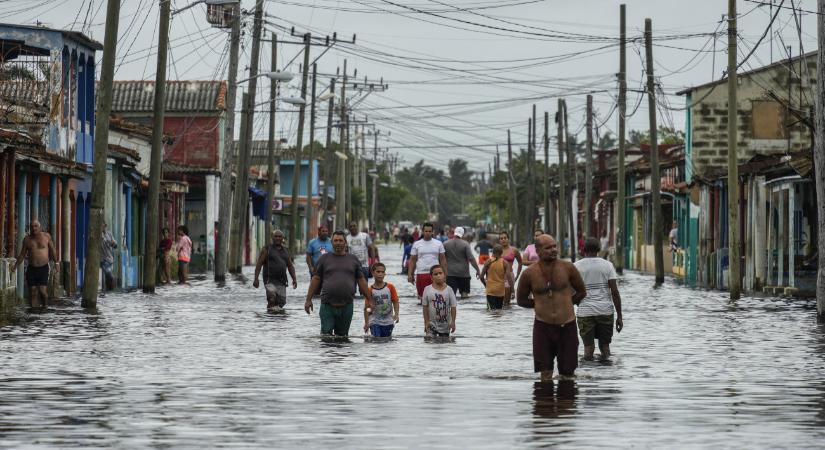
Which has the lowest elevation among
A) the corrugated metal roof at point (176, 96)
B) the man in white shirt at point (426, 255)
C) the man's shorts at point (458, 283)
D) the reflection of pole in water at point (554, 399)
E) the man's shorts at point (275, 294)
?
the reflection of pole in water at point (554, 399)

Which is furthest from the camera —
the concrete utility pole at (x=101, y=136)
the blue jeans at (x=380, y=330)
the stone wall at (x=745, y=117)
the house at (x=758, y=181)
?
the stone wall at (x=745, y=117)

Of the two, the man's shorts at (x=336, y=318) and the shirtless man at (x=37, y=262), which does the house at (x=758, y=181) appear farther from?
the shirtless man at (x=37, y=262)

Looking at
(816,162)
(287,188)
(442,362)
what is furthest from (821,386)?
(287,188)

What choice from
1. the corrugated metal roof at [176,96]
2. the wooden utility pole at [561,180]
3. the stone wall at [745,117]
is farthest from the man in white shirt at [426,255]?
the wooden utility pole at [561,180]

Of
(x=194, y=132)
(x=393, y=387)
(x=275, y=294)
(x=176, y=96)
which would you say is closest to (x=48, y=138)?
(x=275, y=294)

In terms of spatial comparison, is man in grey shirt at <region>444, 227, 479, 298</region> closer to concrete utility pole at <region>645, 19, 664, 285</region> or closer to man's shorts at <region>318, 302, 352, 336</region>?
man's shorts at <region>318, 302, 352, 336</region>

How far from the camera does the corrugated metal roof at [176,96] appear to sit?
68.8m

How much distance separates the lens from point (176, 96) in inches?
2753

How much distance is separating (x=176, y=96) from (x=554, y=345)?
5559cm

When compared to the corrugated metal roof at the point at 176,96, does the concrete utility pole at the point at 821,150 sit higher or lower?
lower

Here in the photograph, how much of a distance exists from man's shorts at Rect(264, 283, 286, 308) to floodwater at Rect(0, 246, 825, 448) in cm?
132

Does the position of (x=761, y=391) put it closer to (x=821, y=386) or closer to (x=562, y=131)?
(x=821, y=386)

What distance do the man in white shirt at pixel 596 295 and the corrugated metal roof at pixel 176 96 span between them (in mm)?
50958

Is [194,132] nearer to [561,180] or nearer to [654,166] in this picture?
[561,180]
